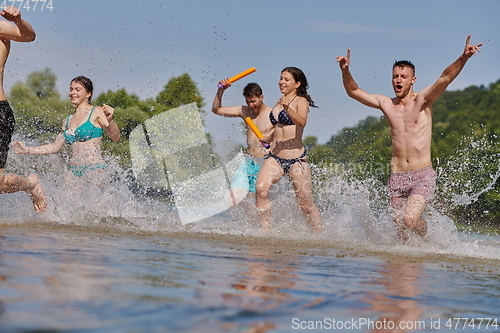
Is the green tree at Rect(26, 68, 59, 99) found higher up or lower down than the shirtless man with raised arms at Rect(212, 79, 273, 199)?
higher up

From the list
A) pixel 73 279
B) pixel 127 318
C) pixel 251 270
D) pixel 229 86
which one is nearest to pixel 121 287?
pixel 73 279

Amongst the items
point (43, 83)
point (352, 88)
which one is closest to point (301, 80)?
point (352, 88)

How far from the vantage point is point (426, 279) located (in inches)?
164

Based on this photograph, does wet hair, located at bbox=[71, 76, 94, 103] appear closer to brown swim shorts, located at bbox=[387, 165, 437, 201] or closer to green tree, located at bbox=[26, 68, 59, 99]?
brown swim shorts, located at bbox=[387, 165, 437, 201]

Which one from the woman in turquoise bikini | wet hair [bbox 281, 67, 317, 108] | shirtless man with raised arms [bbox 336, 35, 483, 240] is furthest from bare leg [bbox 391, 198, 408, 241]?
the woman in turquoise bikini

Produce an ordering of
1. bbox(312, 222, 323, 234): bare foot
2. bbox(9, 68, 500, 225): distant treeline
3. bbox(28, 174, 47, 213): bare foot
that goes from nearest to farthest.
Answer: bbox(28, 174, 47, 213): bare foot
bbox(312, 222, 323, 234): bare foot
bbox(9, 68, 500, 225): distant treeline

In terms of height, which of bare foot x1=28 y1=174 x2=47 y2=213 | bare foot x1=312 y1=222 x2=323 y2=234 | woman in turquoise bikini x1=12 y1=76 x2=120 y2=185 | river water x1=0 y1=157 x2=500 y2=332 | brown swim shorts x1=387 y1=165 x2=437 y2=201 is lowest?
bare foot x1=312 y1=222 x2=323 y2=234

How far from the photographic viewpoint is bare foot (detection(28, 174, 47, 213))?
7086 millimetres

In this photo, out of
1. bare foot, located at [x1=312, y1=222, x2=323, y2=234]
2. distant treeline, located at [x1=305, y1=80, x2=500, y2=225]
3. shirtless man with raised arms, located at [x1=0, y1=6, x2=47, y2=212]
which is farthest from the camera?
distant treeline, located at [x1=305, y1=80, x2=500, y2=225]

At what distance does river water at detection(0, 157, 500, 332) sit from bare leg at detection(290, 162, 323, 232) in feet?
Answer: 1.25

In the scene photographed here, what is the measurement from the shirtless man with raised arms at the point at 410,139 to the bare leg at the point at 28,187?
320 cm

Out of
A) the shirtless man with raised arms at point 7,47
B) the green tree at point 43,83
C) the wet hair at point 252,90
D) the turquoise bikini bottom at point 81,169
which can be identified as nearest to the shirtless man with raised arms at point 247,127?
the wet hair at point 252,90

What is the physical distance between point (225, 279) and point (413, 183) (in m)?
3.82

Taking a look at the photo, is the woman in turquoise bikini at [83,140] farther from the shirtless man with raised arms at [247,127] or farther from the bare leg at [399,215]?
the bare leg at [399,215]
